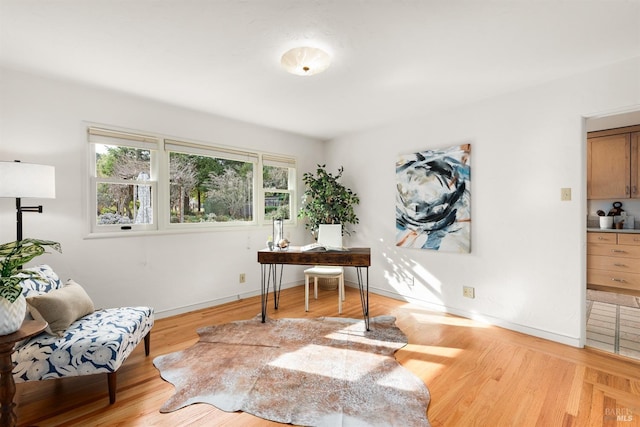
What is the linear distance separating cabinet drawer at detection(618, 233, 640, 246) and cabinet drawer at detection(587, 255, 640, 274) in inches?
8.5

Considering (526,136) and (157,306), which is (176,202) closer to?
(157,306)

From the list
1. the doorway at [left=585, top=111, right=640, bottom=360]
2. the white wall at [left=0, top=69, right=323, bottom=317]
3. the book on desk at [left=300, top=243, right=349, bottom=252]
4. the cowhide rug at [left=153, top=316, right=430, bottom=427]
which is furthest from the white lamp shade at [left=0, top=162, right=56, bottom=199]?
the doorway at [left=585, top=111, right=640, bottom=360]

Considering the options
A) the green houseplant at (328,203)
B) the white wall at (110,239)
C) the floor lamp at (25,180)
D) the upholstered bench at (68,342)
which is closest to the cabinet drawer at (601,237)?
the green houseplant at (328,203)

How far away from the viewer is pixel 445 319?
3193 millimetres

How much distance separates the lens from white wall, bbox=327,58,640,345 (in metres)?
2.50

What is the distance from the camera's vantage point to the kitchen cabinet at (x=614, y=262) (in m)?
3.83

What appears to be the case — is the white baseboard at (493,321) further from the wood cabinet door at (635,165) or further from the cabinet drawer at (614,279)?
the wood cabinet door at (635,165)

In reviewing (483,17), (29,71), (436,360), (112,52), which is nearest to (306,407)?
(436,360)

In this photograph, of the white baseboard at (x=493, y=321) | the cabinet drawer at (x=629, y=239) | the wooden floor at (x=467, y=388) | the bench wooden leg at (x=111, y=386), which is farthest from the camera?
the cabinet drawer at (x=629, y=239)

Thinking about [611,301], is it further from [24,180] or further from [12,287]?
[24,180]

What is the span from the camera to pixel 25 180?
2.05 m

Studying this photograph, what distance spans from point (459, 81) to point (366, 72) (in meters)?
0.89

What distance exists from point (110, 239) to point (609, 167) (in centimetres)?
649

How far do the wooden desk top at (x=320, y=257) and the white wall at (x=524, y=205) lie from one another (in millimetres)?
→ 1252
